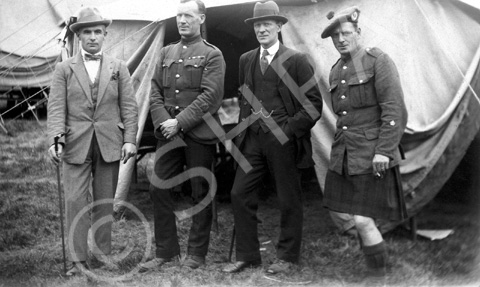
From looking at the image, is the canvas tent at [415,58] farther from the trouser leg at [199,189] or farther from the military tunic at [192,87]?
the trouser leg at [199,189]

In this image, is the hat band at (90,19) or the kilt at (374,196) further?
the hat band at (90,19)

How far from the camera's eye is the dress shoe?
166 inches

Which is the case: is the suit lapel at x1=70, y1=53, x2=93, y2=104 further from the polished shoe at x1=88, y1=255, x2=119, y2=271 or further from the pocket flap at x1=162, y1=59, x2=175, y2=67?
the polished shoe at x1=88, y1=255, x2=119, y2=271

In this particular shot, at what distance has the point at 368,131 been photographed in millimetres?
3740

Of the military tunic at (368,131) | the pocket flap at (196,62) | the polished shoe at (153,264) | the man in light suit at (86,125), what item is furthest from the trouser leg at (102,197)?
the military tunic at (368,131)

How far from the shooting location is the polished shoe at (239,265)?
13.8 feet

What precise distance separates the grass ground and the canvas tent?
0.45 metres

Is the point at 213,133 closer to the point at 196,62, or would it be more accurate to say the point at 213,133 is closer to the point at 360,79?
the point at 196,62

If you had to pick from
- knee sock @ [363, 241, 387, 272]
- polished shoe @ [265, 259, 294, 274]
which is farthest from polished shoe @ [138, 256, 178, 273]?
knee sock @ [363, 241, 387, 272]

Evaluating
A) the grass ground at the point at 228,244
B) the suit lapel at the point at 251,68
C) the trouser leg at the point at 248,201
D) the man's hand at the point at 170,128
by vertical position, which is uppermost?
the suit lapel at the point at 251,68

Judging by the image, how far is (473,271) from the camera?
417 centimetres

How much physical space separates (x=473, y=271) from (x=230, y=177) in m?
3.54

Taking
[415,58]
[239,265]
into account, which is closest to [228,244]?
[239,265]

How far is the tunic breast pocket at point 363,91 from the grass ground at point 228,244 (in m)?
1.22
